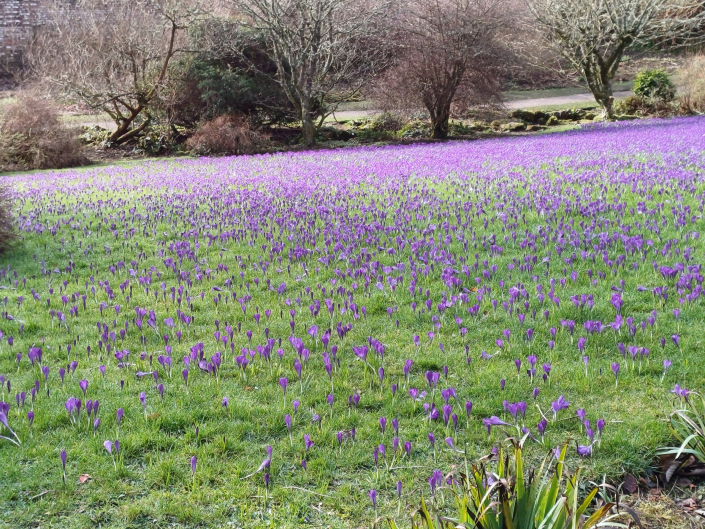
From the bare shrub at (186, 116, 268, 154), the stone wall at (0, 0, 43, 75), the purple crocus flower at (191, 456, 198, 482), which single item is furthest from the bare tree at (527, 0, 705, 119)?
the stone wall at (0, 0, 43, 75)

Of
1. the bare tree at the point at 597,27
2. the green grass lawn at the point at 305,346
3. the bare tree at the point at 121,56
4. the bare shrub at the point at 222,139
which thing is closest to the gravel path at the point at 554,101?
the bare tree at the point at 597,27

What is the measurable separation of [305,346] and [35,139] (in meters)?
18.6

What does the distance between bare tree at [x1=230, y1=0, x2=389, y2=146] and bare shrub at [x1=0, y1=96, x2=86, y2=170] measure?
7.27 metres

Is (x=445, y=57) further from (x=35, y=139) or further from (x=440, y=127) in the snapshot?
(x=35, y=139)

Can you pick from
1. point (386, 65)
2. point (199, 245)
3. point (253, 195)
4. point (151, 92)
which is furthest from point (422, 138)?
point (199, 245)

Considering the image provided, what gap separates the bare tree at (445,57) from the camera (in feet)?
70.8

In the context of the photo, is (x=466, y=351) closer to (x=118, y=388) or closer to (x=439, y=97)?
(x=118, y=388)

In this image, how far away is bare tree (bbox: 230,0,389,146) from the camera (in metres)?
20.2

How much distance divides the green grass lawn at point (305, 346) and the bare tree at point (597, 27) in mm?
15351

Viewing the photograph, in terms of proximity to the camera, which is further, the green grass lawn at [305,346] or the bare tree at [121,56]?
the bare tree at [121,56]

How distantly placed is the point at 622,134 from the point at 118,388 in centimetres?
1743

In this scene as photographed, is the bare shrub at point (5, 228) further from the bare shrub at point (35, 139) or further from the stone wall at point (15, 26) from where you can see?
the stone wall at point (15, 26)

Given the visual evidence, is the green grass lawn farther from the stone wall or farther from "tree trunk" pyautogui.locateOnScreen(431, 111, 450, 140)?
the stone wall

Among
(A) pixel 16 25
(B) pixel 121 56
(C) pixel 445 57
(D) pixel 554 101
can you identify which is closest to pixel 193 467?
(C) pixel 445 57
